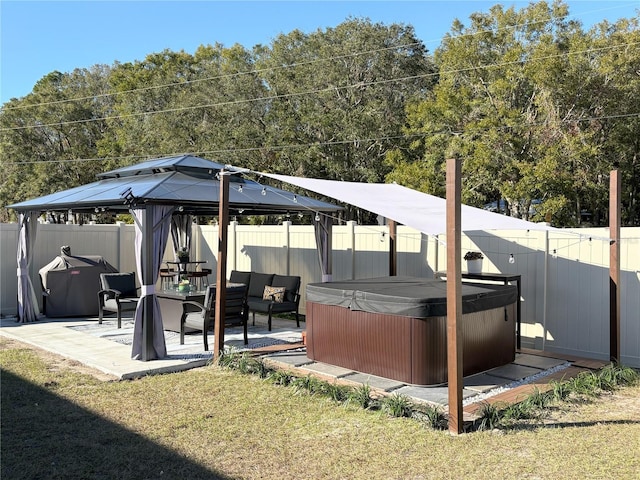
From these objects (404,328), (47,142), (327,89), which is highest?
(327,89)

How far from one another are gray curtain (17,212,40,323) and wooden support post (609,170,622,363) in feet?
29.0

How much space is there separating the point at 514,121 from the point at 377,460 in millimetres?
14416

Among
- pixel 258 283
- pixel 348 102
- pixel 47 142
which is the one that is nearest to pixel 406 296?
pixel 258 283

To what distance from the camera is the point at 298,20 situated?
24.8 m

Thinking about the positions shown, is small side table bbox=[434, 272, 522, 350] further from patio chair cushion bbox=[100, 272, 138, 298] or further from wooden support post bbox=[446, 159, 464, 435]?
patio chair cushion bbox=[100, 272, 138, 298]

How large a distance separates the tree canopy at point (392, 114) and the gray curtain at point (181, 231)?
8.99 metres

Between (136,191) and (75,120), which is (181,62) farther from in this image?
(136,191)

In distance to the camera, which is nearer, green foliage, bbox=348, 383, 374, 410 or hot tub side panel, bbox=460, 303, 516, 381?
Answer: green foliage, bbox=348, 383, 374, 410

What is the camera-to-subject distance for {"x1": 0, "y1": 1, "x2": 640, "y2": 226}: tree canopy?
1585cm

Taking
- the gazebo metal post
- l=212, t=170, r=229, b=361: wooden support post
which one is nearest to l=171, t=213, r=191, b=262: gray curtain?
the gazebo metal post

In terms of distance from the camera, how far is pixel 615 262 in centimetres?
638

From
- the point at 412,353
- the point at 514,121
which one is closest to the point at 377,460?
the point at 412,353

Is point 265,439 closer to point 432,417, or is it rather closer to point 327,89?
point 432,417

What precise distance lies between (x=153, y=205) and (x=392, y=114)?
15.8m
